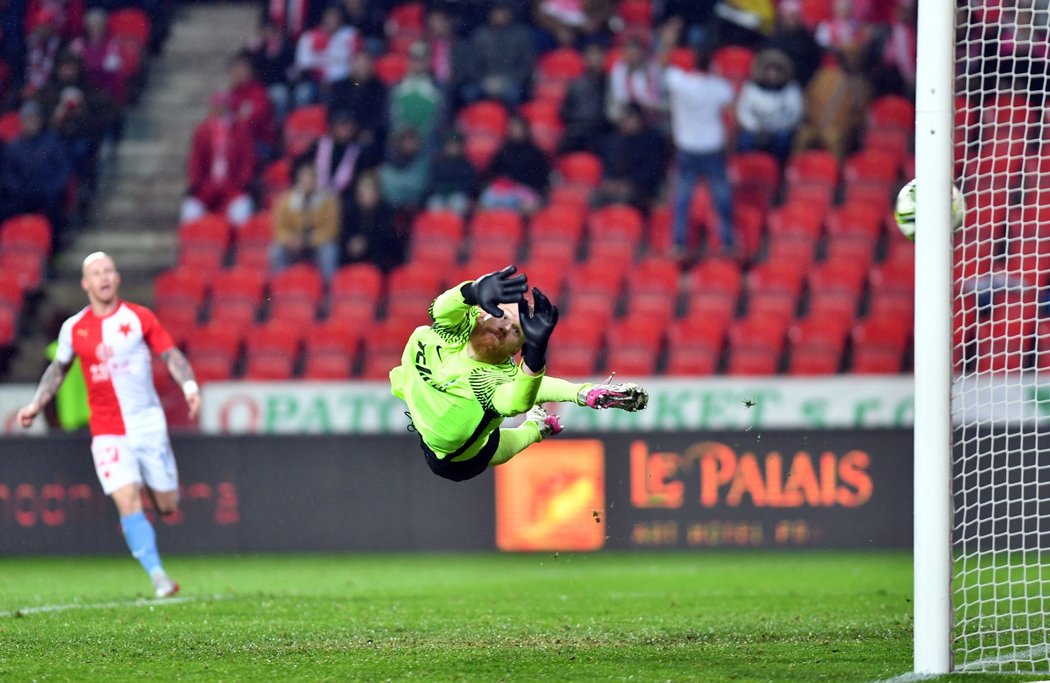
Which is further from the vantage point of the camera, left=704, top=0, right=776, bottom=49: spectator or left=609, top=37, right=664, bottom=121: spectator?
left=704, top=0, right=776, bottom=49: spectator

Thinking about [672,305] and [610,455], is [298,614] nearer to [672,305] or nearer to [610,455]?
[610,455]

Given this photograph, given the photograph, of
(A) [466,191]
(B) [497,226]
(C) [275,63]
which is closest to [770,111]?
(B) [497,226]

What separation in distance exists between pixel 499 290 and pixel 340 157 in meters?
8.66

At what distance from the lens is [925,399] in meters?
5.66

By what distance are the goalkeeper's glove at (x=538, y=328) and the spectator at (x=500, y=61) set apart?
921 cm

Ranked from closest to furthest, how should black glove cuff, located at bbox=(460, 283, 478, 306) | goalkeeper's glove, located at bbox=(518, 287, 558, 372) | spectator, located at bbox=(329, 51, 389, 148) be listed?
goalkeeper's glove, located at bbox=(518, 287, 558, 372) → black glove cuff, located at bbox=(460, 283, 478, 306) → spectator, located at bbox=(329, 51, 389, 148)

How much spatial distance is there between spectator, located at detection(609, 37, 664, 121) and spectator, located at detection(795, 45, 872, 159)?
1344mm

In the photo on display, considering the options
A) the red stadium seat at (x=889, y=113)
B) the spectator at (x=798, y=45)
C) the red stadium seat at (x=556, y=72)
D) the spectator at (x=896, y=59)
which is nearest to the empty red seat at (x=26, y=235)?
the red stadium seat at (x=556, y=72)

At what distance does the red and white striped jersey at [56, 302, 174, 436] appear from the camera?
8.99 m

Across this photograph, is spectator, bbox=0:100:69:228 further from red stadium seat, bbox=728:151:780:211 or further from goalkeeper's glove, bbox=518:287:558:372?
goalkeeper's glove, bbox=518:287:558:372

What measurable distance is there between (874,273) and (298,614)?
7.49 m

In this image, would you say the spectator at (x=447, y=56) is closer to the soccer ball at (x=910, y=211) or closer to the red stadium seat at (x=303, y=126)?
the red stadium seat at (x=303, y=126)

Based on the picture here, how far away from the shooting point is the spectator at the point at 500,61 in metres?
15.2

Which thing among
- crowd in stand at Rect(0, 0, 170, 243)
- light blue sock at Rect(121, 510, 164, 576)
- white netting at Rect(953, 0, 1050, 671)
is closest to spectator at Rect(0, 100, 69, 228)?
crowd in stand at Rect(0, 0, 170, 243)
